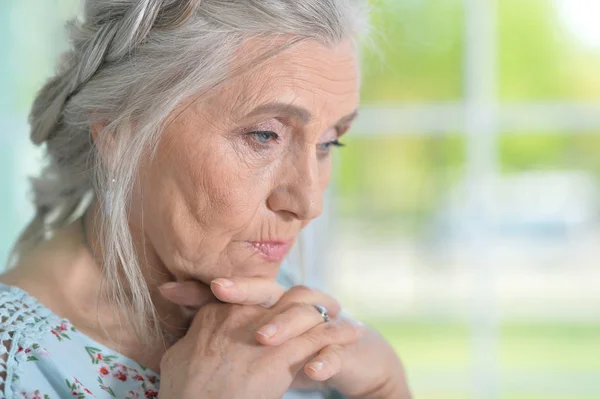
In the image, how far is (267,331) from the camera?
1.12m

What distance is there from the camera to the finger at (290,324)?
1.12 metres

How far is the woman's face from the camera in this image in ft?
3.73

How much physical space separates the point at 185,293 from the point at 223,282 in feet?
0.28

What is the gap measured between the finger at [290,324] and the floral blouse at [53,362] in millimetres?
226

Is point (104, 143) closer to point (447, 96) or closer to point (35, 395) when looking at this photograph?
point (35, 395)

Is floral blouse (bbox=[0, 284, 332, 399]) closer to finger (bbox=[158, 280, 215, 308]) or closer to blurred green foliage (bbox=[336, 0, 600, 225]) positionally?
finger (bbox=[158, 280, 215, 308])

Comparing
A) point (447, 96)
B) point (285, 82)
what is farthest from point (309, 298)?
point (447, 96)

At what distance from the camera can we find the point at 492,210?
503cm

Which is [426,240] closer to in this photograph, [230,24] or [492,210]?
[492,210]

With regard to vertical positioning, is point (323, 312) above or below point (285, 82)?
below

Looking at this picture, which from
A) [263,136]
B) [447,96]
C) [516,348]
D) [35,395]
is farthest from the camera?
[516,348]

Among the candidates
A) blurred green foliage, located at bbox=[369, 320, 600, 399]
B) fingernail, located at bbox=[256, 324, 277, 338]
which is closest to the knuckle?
fingernail, located at bbox=[256, 324, 277, 338]

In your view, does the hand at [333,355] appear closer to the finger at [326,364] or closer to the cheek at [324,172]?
the finger at [326,364]

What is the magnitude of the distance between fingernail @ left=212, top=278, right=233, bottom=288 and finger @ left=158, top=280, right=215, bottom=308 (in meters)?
0.07
